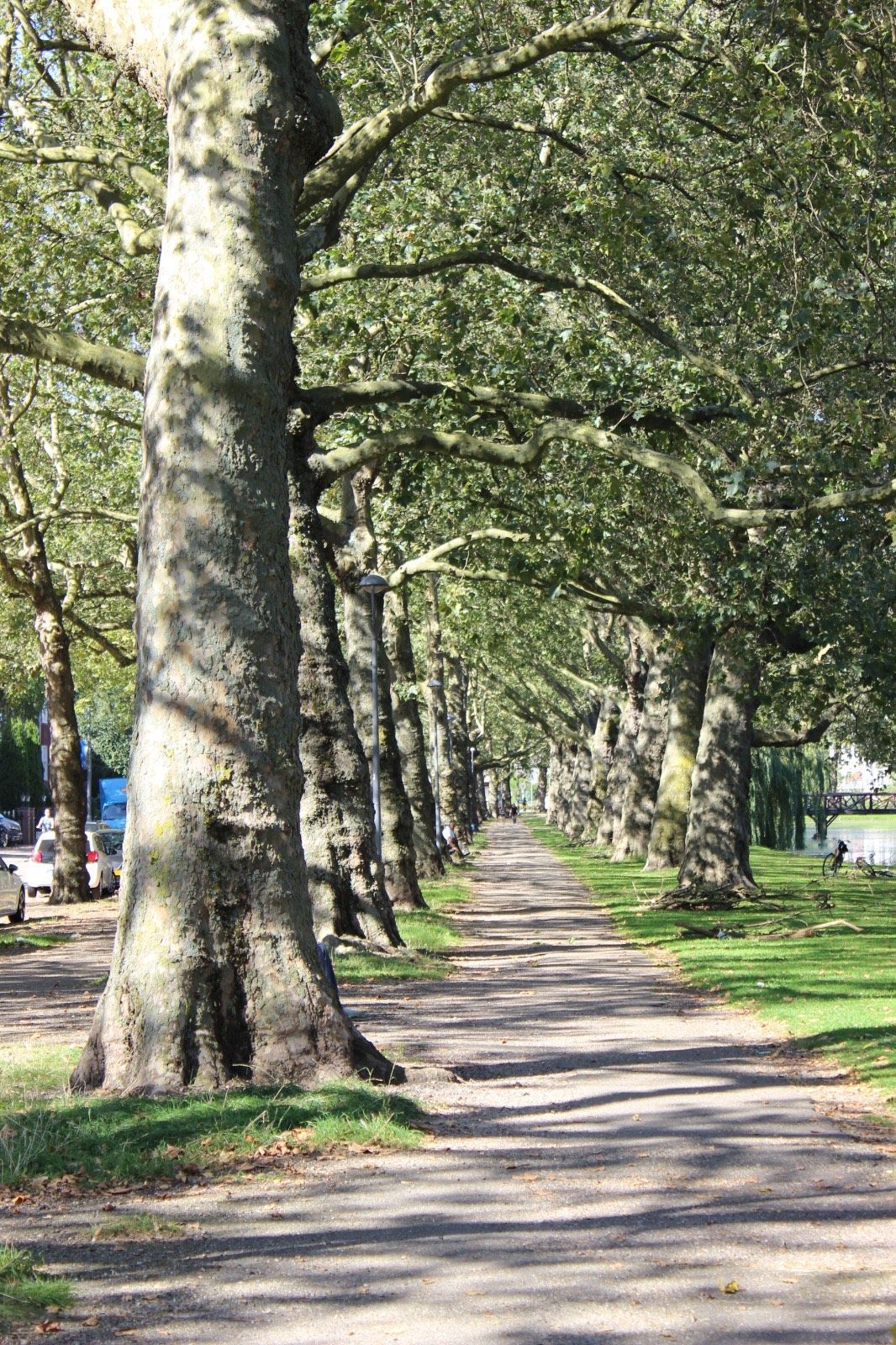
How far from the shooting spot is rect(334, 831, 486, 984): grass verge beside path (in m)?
16.0

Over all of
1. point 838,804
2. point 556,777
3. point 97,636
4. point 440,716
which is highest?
point 97,636

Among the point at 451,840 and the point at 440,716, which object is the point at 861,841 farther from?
the point at 440,716

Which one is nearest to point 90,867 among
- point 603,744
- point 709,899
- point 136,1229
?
point 709,899

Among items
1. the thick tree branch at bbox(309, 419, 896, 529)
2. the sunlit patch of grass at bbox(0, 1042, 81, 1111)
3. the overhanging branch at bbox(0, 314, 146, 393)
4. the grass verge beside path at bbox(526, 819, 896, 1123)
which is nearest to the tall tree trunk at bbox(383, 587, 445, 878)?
the grass verge beside path at bbox(526, 819, 896, 1123)

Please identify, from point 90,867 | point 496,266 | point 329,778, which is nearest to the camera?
point 496,266

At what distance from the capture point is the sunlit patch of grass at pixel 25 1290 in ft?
16.6

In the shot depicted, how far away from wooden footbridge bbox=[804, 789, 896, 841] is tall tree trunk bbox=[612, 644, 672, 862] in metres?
17.3

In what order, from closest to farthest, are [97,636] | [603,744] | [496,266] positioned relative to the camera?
[496,266] → [97,636] → [603,744]

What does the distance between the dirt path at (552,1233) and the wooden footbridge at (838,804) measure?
49226 mm

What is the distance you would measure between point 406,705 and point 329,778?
13.9 meters

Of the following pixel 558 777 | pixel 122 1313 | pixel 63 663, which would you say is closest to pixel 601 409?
pixel 122 1313

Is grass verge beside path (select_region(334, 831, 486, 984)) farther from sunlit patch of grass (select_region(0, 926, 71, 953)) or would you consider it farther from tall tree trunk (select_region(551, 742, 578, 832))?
tall tree trunk (select_region(551, 742, 578, 832))

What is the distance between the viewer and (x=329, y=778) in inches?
674

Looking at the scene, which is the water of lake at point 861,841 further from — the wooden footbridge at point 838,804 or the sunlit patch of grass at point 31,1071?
the sunlit patch of grass at point 31,1071
